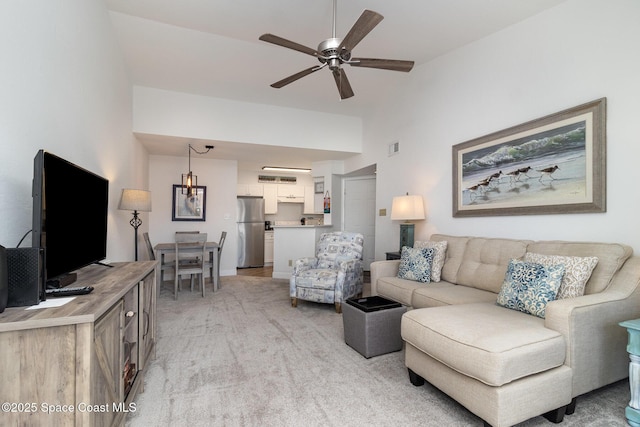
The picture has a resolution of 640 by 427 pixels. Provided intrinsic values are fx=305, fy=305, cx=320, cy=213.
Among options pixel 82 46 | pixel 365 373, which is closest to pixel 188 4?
pixel 82 46

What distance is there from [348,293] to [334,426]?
2149 millimetres

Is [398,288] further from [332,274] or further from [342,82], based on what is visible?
[342,82]

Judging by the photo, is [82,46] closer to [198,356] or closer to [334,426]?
[198,356]

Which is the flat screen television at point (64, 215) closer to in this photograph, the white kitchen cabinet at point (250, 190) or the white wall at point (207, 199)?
the white wall at point (207, 199)

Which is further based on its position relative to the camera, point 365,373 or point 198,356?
point 198,356

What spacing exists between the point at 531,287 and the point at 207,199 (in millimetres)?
5391

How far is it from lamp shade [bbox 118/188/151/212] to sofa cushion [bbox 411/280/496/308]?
307 cm

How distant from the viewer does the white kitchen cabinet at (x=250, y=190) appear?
746 cm

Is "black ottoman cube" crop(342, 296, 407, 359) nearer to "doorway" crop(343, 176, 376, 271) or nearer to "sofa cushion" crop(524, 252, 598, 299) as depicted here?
"sofa cushion" crop(524, 252, 598, 299)

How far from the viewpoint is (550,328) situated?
5.51 feet

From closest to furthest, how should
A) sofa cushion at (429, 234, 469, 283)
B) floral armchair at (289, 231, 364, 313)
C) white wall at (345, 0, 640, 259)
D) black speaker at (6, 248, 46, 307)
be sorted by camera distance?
black speaker at (6, 248, 46, 307), white wall at (345, 0, 640, 259), sofa cushion at (429, 234, 469, 283), floral armchair at (289, 231, 364, 313)

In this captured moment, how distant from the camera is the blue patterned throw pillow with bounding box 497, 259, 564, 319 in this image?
75.3 inches

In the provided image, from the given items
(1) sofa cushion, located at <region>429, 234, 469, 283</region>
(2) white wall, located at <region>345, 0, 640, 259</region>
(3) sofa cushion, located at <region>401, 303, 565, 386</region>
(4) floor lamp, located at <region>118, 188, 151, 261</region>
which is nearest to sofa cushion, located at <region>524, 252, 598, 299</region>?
(3) sofa cushion, located at <region>401, 303, 565, 386</region>

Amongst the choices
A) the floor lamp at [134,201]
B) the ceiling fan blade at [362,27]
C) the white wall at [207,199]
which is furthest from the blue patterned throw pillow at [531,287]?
the white wall at [207,199]
